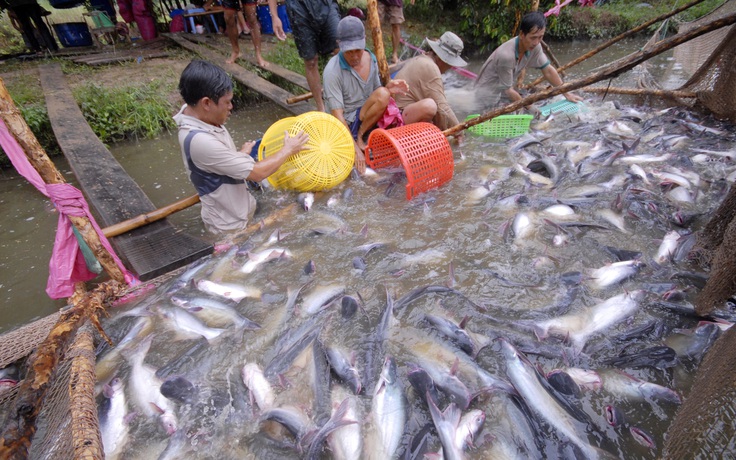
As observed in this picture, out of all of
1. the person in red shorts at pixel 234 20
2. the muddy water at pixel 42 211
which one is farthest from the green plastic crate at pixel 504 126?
the person in red shorts at pixel 234 20

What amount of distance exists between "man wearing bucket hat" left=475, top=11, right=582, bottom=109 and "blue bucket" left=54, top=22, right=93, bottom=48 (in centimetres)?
1148

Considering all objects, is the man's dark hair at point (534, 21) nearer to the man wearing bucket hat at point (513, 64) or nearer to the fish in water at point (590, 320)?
the man wearing bucket hat at point (513, 64)

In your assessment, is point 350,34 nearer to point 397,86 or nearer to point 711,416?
point 397,86

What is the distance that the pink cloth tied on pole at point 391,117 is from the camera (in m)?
5.15

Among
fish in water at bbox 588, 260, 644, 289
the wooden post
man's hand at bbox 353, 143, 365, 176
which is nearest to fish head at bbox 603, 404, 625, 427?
fish in water at bbox 588, 260, 644, 289

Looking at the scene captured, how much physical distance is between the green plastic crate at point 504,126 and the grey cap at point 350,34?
216cm

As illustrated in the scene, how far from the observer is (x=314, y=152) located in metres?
4.21

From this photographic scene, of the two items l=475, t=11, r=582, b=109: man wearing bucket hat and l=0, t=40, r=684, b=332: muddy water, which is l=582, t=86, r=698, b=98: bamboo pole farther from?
l=0, t=40, r=684, b=332: muddy water

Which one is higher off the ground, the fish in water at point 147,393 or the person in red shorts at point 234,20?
the person in red shorts at point 234,20

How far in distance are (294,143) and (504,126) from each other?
3.67 m

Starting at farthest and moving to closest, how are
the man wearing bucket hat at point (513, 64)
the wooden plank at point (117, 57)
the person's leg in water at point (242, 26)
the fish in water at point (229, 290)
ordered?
the person's leg in water at point (242, 26) → the wooden plank at point (117, 57) → the man wearing bucket hat at point (513, 64) → the fish in water at point (229, 290)

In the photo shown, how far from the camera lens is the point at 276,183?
448 cm

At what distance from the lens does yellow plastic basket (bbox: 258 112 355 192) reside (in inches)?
161

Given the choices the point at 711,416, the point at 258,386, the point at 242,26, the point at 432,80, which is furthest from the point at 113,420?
the point at 242,26
